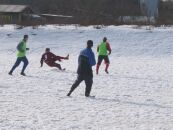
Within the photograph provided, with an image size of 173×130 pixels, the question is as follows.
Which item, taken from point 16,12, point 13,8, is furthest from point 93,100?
point 13,8

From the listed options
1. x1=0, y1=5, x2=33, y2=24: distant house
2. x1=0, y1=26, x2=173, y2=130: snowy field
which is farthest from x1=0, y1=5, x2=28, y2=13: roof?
x1=0, y1=26, x2=173, y2=130: snowy field

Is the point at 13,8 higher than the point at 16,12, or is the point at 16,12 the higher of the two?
the point at 13,8

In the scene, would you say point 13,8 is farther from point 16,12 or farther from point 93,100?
point 93,100

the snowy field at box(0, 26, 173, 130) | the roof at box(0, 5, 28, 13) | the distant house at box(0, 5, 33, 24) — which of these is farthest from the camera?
the roof at box(0, 5, 28, 13)

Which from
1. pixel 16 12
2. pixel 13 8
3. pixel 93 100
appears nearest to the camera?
pixel 93 100

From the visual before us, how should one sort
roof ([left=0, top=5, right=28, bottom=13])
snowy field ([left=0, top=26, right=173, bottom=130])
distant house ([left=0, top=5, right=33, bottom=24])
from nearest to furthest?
snowy field ([left=0, top=26, right=173, bottom=130]) → distant house ([left=0, top=5, right=33, bottom=24]) → roof ([left=0, top=5, right=28, bottom=13])

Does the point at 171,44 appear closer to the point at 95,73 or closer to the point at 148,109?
the point at 95,73

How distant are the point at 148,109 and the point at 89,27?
2535cm

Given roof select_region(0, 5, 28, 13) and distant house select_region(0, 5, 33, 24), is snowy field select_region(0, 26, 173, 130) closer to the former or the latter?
distant house select_region(0, 5, 33, 24)

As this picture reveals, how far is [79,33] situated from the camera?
114 feet

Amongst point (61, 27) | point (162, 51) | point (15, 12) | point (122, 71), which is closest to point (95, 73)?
point (122, 71)

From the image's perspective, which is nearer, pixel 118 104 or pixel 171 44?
pixel 118 104

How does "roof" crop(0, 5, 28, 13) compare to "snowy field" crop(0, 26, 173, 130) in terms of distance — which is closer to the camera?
"snowy field" crop(0, 26, 173, 130)

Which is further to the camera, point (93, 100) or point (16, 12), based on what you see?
point (16, 12)
